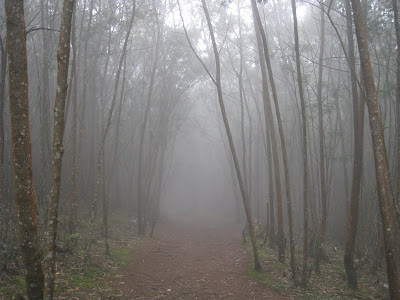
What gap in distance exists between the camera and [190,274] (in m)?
Answer: 7.32

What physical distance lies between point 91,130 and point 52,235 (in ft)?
45.7

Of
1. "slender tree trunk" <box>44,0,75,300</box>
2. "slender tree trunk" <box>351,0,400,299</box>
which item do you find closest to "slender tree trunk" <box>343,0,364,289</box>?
"slender tree trunk" <box>351,0,400,299</box>

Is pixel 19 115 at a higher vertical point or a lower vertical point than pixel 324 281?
higher

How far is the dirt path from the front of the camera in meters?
5.94

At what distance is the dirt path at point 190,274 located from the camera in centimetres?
594

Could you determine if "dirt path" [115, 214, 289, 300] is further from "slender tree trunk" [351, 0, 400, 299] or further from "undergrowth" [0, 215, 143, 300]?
"slender tree trunk" [351, 0, 400, 299]

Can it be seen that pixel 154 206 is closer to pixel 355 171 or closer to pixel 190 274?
pixel 190 274

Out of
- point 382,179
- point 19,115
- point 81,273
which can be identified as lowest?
point 81,273

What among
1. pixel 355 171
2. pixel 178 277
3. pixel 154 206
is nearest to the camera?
pixel 355 171

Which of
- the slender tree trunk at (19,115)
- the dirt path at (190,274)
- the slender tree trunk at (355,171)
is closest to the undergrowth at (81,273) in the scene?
the dirt path at (190,274)

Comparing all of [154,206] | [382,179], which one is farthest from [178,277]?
[154,206]

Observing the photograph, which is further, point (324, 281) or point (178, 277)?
point (178, 277)

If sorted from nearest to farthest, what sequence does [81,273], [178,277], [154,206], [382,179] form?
[382,179], [81,273], [178,277], [154,206]

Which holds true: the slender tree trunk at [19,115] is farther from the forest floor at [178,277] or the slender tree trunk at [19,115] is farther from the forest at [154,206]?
the forest floor at [178,277]
